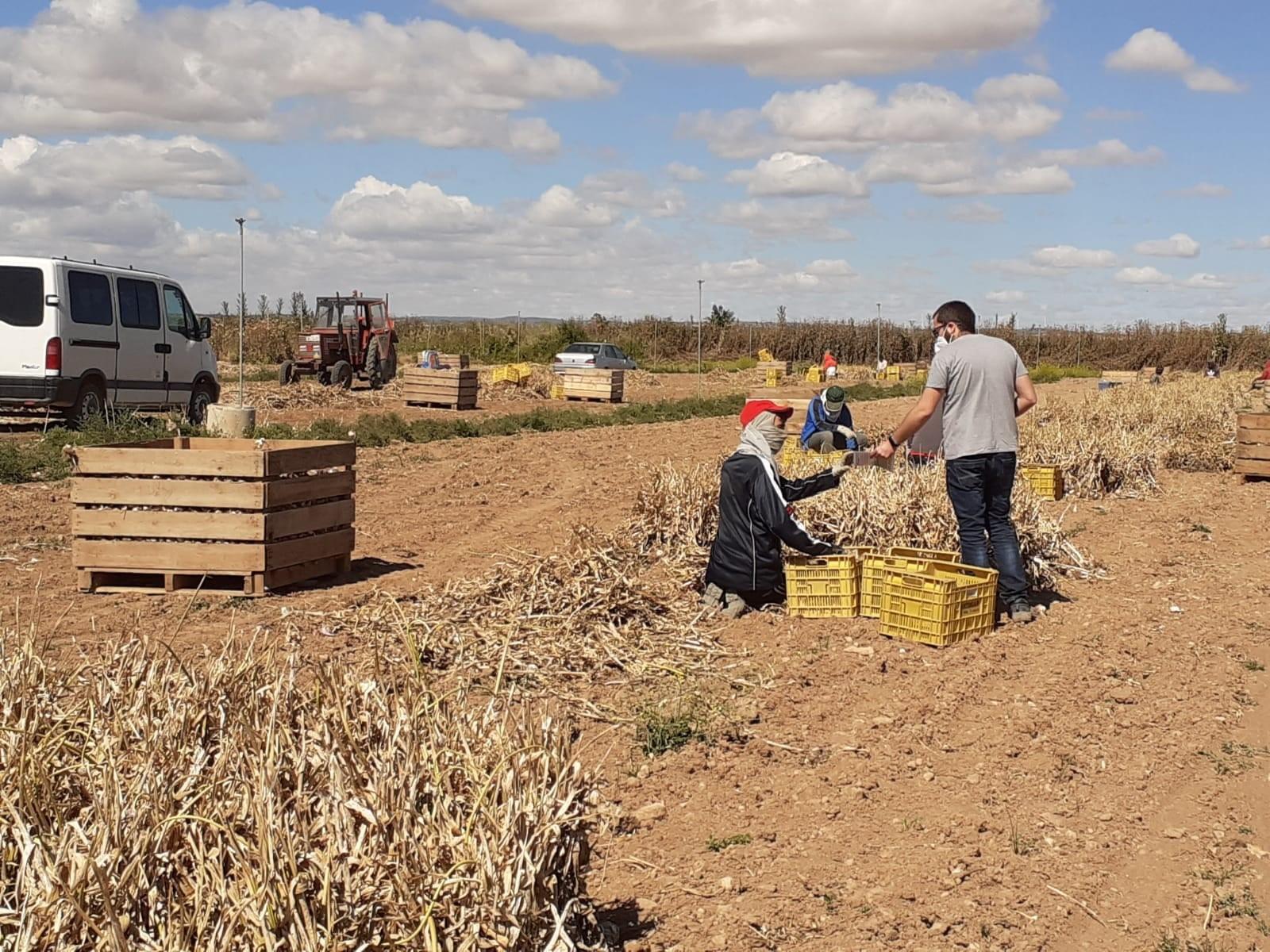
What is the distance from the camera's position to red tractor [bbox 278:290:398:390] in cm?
2752

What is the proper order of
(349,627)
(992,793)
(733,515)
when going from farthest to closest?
1. (733,515)
2. (349,627)
3. (992,793)

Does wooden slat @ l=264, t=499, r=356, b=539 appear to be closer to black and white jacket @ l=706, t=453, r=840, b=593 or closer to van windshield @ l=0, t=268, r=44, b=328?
black and white jacket @ l=706, t=453, r=840, b=593

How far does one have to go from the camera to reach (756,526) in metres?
7.45

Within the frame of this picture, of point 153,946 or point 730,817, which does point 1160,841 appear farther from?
point 153,946

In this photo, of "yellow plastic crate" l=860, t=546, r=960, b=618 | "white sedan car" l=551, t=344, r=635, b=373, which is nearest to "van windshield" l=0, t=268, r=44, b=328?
"yellow plastic crate" l=860, t=546, r=960, b=618

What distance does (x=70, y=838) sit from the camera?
2.79 meters

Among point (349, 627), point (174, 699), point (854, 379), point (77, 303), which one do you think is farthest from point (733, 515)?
point (854, 379)

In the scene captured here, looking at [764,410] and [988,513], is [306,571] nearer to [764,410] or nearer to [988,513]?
[764,410]

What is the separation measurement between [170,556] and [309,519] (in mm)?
836

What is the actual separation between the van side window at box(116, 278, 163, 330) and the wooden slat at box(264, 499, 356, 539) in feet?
27.3

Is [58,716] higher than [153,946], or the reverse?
[58,716]

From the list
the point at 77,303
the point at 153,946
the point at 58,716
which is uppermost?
the point at 77,303

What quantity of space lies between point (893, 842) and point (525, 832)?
192 cm

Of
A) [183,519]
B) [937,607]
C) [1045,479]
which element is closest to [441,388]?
[1045,479]
